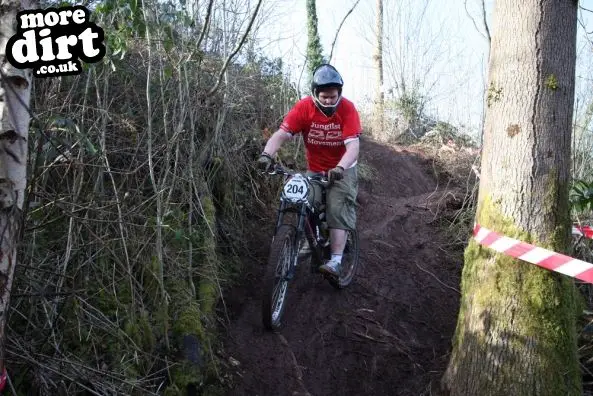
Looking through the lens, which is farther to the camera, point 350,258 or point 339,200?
point 350,258

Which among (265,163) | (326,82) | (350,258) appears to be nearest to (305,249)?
(350,258)

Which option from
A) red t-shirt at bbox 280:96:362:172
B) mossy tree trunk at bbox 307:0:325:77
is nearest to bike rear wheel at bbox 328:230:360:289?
red t-shirt at bbox 280:96:362:172

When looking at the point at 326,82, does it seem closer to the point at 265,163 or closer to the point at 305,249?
the point at 265,163

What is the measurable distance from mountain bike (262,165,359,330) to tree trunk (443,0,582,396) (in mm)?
1525

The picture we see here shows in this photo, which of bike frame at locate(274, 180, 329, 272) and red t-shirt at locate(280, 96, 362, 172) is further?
red t-shirt at locate(280, 96, 362, 172)

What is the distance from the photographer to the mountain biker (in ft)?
15.4

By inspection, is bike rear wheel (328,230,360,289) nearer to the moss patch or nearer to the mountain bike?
the mountain bike

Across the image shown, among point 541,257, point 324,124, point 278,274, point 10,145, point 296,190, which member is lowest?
point 278,274

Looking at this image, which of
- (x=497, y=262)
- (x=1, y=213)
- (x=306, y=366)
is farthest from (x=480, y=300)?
(x=1, y=213)

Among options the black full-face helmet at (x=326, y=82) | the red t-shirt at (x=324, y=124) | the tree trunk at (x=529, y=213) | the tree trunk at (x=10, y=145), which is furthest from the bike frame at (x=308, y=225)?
the tree trunk at (x=10, y=145)

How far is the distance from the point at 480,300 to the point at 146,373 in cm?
215

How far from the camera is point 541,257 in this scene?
3234 millimetres

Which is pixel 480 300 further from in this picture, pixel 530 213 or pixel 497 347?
pixel 530 213

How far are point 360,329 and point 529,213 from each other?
6.30ft
